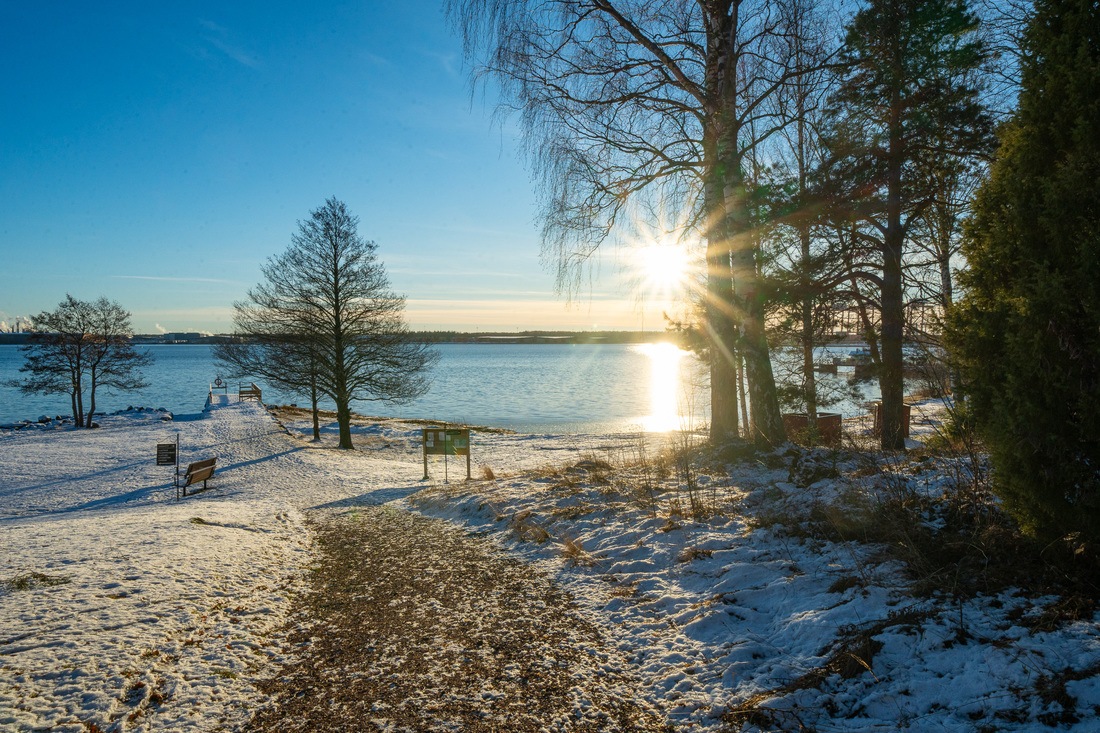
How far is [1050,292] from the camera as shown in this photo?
3066mm

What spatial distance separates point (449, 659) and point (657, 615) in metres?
1.61

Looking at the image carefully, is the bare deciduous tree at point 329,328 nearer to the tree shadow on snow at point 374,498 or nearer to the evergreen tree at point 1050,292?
the tree shadow on snow at point 374,498

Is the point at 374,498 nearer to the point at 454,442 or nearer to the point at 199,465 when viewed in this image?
the point at 454,442

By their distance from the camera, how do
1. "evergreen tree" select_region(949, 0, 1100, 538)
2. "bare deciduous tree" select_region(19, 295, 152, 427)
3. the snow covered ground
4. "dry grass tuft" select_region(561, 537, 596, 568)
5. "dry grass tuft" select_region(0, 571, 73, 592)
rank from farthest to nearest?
"bare deciduous tree" select_region(19, 295, 152, 427) → "dry grass tuft" select_region(561, 537, 596, 568) → "dry grass tuft" select_region(0, 571, 73, 592) → "evergreen tree" select_region(949, 0, 1100, 538) → the snow covered ground

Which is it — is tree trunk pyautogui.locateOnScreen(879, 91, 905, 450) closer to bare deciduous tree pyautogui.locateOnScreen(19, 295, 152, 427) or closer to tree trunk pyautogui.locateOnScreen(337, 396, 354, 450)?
tree trunk pyautogui.locateOnScreen(337, 396, 354, 450)

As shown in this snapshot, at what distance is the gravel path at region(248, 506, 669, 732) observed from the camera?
130 inches

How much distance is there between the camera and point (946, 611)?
335 centimetres

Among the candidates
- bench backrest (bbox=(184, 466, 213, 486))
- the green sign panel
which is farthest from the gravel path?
bench backrest (bbox=(184, 466, 213, 486))

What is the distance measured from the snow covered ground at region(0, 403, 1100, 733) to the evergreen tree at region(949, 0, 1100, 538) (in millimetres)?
703

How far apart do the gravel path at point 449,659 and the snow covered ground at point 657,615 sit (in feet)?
0.71

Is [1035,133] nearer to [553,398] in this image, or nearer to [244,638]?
[244,638]

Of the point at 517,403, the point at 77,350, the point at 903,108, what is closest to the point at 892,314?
the point at 903,108

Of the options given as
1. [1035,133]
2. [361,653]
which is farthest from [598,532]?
[1035,133]

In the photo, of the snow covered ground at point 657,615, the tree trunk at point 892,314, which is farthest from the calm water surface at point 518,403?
the snow covered ground at point 657,615
